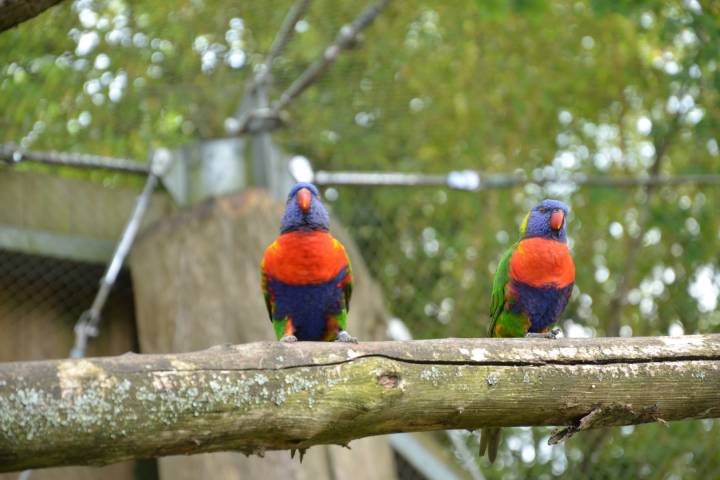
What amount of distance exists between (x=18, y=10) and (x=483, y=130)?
3187 millimetres

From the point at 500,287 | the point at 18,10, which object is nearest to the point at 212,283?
the point at 500,287

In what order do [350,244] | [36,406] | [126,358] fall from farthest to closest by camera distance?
[350,244]
[126,358]
[36,406]

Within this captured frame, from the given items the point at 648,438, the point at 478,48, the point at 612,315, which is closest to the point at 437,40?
the point at 478,48

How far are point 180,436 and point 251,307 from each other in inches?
87.3

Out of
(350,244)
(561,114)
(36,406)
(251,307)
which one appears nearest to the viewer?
(36,406)

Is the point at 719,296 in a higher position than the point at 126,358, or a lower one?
lower

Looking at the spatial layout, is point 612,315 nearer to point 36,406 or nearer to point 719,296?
point 719,296

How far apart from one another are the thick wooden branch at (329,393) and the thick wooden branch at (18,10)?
1031 mm

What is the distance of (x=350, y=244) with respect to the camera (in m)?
4.26

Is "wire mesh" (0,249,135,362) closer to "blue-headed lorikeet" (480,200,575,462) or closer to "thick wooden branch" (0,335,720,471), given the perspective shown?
"blue-headed lorikeet" (480,200,575,462)

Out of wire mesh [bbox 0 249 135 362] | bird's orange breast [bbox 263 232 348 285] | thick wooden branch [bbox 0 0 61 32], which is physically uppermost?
thick wooden branch [bbox 0 0 61 32]

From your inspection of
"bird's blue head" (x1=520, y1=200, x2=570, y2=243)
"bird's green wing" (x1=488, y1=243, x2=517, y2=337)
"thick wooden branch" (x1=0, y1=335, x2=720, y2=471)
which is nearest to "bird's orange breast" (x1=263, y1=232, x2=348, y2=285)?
"bird's green wing" (x1=488, y1=243, x2=517, y2=337)

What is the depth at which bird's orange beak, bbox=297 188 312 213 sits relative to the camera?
3145 millimetres

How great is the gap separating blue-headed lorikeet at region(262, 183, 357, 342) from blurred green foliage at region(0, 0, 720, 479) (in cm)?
141
